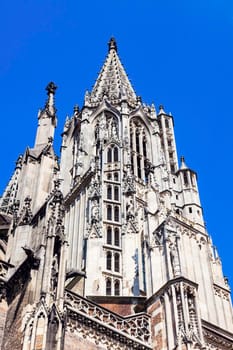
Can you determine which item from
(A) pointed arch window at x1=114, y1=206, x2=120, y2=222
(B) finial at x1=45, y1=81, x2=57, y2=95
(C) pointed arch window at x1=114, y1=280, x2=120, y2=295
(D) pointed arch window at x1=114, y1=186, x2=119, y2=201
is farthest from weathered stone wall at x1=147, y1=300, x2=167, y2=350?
(D) pointed arch window at x1=114, y1=186, x2=119, y2=201

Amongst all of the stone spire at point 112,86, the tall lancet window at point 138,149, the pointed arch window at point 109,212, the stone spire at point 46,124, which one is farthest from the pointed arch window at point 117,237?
the stone spire at point 112,86

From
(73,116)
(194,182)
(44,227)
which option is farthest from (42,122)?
(73,116)

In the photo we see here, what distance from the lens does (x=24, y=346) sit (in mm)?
10656

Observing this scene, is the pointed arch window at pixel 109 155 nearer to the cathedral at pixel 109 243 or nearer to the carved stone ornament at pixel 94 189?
the cathedral at pixel 109 243

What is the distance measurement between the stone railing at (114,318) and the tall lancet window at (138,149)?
52.1 ft

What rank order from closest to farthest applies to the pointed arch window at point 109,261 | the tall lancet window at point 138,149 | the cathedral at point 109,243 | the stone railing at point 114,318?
the cathedral at point 109,243 → the stone railing at point 114,318 → the pointed arch window at point 109,261 → the tall lancet window at point 138,149

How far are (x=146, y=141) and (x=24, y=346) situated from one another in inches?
1042

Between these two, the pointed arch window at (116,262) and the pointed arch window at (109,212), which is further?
the pointed arch window at (109,212)

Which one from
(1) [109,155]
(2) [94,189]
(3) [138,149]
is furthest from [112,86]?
(2) [94,189]

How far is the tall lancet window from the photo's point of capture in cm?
3219

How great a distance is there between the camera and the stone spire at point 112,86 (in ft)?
126

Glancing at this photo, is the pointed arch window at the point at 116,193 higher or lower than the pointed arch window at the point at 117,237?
higher

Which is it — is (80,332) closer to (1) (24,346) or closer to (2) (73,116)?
(1) (24,346)

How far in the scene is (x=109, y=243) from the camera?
83.6 ft
